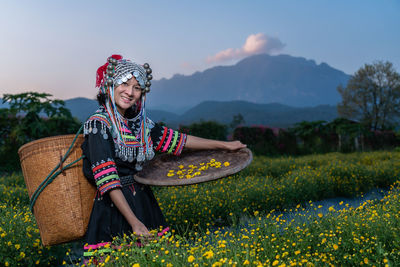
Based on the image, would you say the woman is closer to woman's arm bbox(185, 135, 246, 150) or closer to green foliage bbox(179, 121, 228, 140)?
woman's arm bbox(185, 135, 246, 150)

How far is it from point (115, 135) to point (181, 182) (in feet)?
1.84

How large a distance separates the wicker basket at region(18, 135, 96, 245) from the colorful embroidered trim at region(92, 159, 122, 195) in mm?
205

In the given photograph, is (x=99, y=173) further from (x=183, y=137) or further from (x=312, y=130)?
(x=312, y=130)

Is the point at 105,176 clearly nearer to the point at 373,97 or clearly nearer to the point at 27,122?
the point at 27,122

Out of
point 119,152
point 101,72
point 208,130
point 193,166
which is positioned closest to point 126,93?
point 101,72

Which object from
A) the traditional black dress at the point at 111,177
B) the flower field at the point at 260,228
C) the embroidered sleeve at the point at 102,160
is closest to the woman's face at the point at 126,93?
the traditional black dress at the point at 111,177

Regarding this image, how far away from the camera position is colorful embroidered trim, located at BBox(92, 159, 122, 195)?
7.03 feet

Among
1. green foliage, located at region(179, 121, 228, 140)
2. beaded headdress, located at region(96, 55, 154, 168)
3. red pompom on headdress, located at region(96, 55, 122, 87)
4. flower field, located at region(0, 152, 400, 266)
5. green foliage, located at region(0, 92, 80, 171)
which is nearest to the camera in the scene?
flower field, located at region(0, 152, 400, 266)

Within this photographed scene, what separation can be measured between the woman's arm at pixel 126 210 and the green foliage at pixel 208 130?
10.3 m

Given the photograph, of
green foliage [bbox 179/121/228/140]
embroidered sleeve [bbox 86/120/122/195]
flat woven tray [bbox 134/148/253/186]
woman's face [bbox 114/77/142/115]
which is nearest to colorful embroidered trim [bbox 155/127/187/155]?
flat woven tray [bbox 134/148/253/186]

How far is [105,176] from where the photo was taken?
2146 mm

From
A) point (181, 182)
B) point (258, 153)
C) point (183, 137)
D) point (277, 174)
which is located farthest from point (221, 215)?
point (258, 153)

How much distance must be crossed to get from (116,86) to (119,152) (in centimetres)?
47

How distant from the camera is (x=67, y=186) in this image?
2.25 metres
